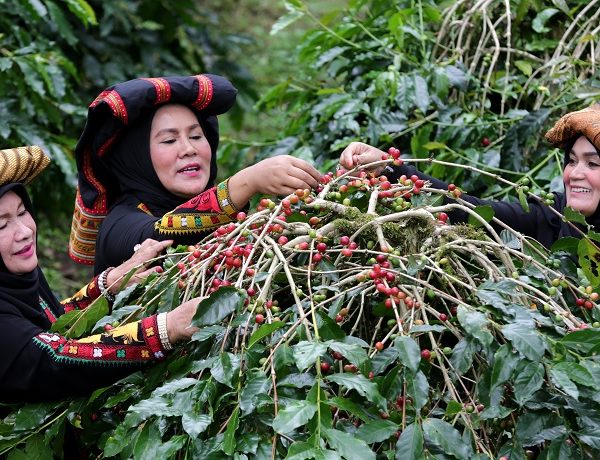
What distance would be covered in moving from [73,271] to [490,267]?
5.43 meters

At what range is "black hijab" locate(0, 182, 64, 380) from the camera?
263 cm

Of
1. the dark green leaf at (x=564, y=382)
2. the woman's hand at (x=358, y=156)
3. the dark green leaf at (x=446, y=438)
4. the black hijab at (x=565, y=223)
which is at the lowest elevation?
the black hijab at (x=565, y=223)

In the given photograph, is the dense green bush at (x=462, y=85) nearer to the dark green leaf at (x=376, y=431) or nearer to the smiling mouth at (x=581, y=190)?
the smiling mouth at (x=581, y=190)

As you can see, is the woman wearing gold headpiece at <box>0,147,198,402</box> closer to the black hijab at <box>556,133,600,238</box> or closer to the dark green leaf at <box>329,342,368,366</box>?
the dark green leaf at <box>329,342,368,366</box>

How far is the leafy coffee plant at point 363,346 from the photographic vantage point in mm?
2016

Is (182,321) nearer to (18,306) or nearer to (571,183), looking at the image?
(18,306)

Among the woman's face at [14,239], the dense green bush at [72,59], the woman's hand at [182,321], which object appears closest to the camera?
the woman's hand at [182,321]

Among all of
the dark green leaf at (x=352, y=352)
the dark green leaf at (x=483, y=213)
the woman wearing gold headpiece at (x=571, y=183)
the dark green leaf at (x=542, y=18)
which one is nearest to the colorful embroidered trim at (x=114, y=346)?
the dark green leaf at (x=352, y=352)

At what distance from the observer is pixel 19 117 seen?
5074 millimetres

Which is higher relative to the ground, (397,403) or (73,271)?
(397,403)

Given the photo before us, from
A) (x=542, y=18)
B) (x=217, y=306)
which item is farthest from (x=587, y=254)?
(x=542, y=18)

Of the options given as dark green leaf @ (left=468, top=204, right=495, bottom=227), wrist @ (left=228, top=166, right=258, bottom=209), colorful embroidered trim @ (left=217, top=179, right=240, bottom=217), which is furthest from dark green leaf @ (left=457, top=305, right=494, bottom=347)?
colorful embroidered trim @ (left=217, top=179, right=240, bottom=217)

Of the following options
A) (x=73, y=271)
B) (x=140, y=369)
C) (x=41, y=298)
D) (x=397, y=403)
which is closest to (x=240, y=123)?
(x=73, y=271)

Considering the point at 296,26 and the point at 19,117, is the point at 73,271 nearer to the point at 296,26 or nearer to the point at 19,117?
the point at 19,117
